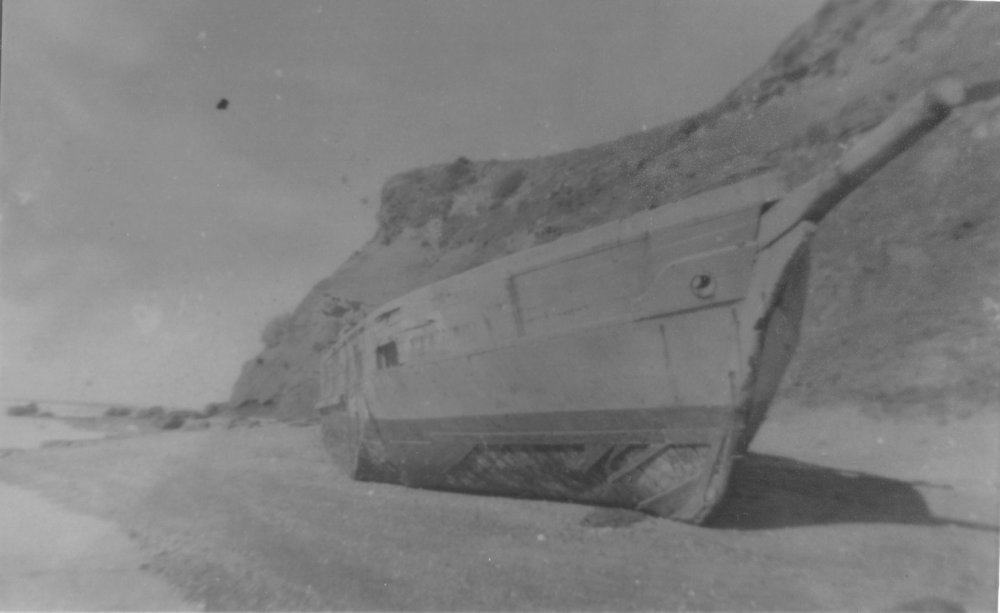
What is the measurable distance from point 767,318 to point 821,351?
8296 millimetres

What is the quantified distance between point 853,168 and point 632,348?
235 cm

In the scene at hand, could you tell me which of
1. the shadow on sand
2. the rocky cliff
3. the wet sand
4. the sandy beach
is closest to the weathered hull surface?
the sandy beach

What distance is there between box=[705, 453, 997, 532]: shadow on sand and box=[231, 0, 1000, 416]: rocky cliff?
3.00 meters

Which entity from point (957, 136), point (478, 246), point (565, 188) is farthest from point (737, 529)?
point (478, 246)

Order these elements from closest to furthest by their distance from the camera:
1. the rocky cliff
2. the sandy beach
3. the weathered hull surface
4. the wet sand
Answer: the sandy beach < the wet sand < the weathered hull surface < the rocky cliff

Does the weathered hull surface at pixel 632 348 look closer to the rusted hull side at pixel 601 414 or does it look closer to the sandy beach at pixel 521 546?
the rusted hull side at pixel 601 414

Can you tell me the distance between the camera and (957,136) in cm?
1166

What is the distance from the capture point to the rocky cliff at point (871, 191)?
9734 mm

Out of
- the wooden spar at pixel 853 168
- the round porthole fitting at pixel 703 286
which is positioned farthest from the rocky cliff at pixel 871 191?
the round porthole fitting at pixel 703 286

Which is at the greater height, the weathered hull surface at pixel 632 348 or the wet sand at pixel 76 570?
the weathered hull surface at pixel 632 348

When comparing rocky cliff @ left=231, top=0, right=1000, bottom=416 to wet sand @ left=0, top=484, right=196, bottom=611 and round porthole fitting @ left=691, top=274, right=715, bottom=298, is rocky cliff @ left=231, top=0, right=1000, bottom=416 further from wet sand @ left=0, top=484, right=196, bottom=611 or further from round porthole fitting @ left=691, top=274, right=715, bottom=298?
wet sand @ left=0, top=484, right=196, bottom=611

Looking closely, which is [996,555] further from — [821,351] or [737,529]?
[821,351]

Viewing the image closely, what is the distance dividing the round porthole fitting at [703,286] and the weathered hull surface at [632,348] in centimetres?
1

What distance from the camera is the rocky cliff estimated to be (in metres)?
9.73
